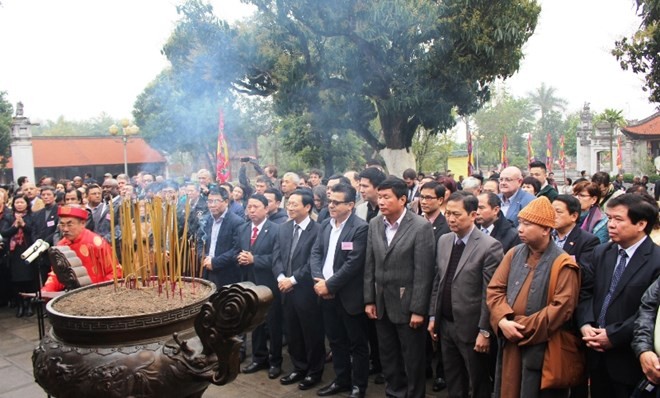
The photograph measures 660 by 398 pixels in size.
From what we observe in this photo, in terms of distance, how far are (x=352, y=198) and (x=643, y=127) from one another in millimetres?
29899

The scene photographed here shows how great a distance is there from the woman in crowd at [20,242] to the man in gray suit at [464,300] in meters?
5.59

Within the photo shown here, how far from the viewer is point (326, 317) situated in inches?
166

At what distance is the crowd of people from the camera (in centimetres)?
284

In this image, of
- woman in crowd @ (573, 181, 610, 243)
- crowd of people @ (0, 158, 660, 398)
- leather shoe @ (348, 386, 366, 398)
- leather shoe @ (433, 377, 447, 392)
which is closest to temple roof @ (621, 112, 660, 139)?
crowd of people @ (0, 158, 660, 398)

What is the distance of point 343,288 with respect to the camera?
4047mm

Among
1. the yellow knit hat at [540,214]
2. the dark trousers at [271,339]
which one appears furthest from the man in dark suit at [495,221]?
the dark trousers at [271,339]

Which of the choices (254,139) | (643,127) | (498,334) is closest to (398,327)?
(498,334)

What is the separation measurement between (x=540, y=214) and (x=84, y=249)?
2870 mm

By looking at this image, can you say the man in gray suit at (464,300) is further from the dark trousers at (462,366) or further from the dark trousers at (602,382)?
the dark trousers at (602,382)

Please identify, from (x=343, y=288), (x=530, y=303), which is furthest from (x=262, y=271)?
(x=530, y=303)

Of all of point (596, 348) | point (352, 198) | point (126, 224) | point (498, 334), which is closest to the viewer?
point (126, 224)

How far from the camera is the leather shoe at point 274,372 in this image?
4.53 m

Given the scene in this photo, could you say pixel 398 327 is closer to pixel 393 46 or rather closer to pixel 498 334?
pixel 498 334

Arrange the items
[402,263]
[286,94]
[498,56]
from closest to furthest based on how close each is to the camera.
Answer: [402,263]
[498,56]
[286,94]
